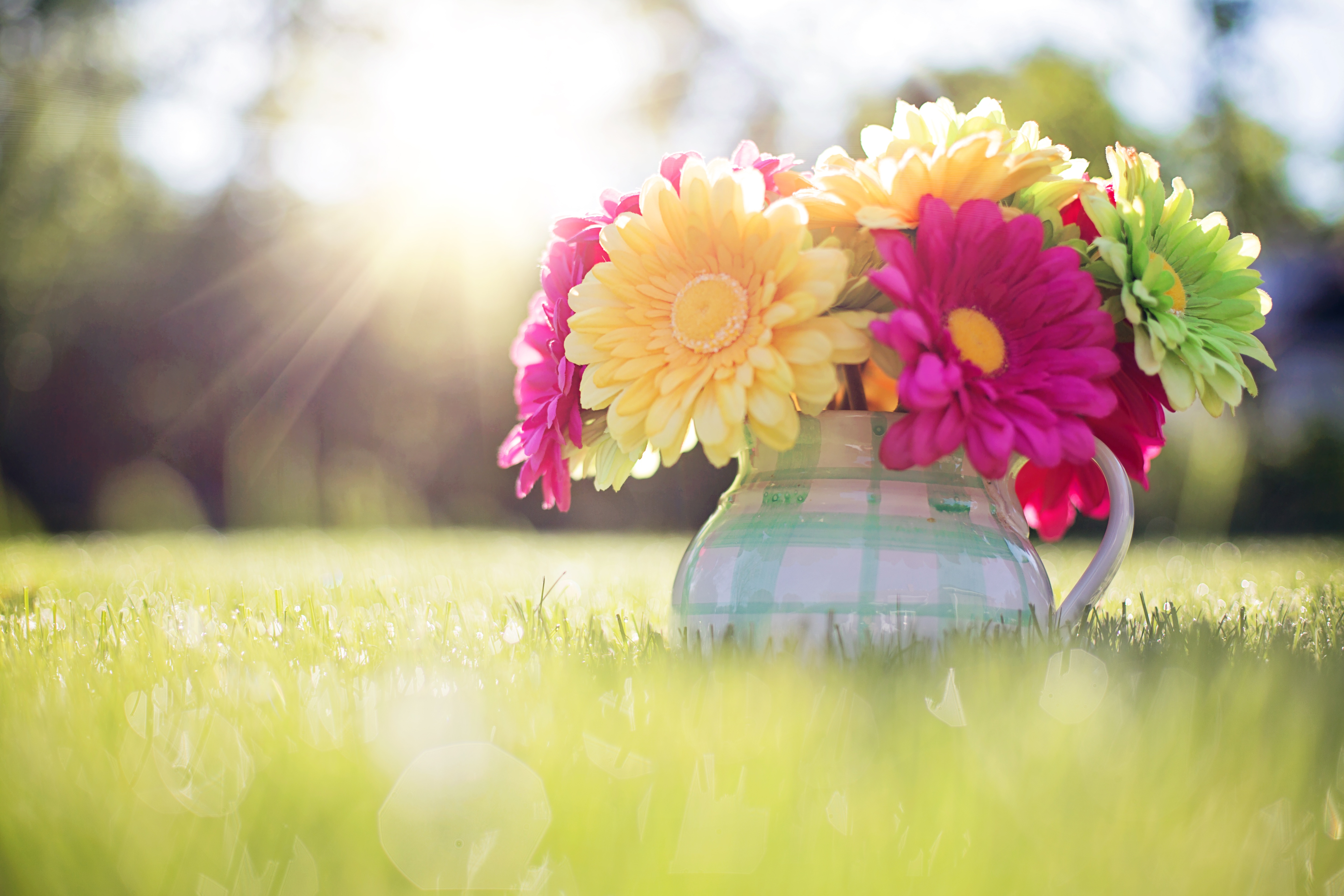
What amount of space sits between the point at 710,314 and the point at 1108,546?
25.3 inches

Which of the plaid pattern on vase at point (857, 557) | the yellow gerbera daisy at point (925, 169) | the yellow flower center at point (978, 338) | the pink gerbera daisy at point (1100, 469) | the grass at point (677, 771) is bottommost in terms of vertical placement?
the grass at point (677, 771)

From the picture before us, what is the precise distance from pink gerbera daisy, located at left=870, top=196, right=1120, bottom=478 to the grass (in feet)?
0.87

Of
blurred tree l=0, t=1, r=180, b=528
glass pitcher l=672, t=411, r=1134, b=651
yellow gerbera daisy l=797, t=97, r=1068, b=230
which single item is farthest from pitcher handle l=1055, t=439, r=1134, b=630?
blurred tree l=0, t=1, r=180, b=528

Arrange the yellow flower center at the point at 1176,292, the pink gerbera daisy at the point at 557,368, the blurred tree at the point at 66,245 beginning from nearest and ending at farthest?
the yellow flower center at the point at 1176,292 < the pink gerbera daisy at the point at 557,368 < the blurred tree at the point at 66,245

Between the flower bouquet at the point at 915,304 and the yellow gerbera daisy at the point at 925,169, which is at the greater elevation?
the yellow gerbera daisy at the point at 925,169

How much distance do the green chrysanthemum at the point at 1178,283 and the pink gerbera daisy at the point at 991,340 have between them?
0.08m

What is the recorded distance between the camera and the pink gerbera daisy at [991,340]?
3.54 feet

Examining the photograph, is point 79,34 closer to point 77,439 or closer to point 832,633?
point 77,439

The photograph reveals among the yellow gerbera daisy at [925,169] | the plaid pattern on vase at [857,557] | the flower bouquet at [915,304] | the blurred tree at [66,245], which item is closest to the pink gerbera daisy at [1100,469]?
the flower bouquet at [915,304]

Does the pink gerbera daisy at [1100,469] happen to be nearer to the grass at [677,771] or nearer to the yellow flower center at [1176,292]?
the yellow flower center at [1176,292]

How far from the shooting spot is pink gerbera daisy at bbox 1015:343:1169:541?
1.28 meters

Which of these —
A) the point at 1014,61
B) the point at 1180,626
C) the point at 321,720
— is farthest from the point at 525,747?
the point at 1014,61

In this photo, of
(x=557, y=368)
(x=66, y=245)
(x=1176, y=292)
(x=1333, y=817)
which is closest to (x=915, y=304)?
(x=1176, y=292)

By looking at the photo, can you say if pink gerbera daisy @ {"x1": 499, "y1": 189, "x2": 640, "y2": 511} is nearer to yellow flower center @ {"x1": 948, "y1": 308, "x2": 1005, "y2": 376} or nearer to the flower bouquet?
the flower bouquet
